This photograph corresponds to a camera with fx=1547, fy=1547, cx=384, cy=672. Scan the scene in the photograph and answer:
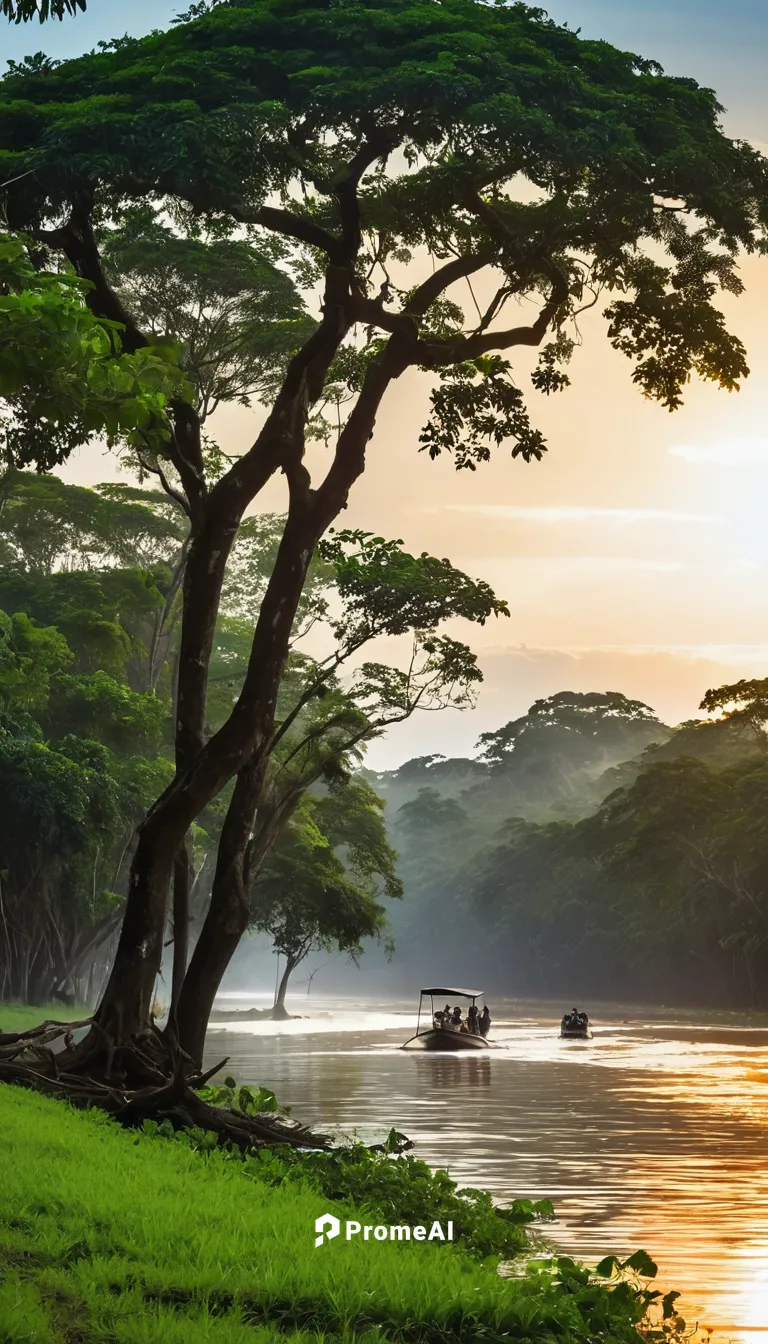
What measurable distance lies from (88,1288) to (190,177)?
945 cm

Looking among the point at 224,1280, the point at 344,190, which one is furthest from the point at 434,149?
the point at 224,1280

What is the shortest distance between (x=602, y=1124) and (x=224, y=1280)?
16.0 metres

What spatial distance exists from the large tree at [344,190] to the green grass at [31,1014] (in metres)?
22.6

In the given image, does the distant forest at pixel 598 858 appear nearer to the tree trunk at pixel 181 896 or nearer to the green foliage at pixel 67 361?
the tree trunk at pixel 181 896

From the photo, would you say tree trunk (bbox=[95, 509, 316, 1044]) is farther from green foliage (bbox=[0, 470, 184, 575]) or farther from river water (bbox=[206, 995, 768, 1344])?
green foliage (bbox=[0, 470, 184, 575])

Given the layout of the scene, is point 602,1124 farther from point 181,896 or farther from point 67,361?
point 67,361

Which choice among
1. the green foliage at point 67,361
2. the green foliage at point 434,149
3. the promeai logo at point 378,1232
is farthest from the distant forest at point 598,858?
the green foliage at point 67,361

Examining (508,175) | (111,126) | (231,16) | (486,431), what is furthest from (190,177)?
(486,431)

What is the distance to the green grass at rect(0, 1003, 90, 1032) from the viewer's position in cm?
3728

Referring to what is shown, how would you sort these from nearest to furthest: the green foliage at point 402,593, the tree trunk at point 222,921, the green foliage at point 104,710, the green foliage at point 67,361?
1. the green foliage at point 67,361
2. the tree trunk at point 222,921
3. the green foliage at point 402,593
4. the green foliage at point 104,710

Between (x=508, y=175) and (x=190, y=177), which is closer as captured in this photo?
(x=190, y=177)

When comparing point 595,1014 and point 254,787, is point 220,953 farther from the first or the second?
point 595,1014

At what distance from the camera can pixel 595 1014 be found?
67500 mm

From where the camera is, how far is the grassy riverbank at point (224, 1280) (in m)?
6.13
